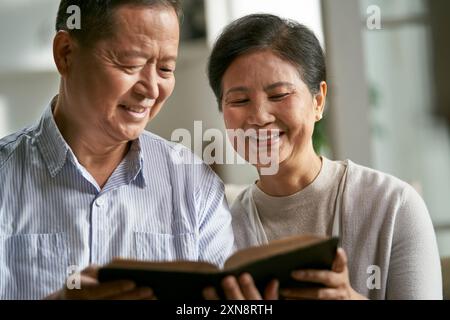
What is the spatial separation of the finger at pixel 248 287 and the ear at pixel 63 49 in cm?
62

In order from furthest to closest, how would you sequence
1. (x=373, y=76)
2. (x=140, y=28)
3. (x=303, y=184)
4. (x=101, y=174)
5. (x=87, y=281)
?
(x=373, y=76)
(x=303, y=184)
(x=101, y=174)
(x=140, y=28)
(x=87, y=281)

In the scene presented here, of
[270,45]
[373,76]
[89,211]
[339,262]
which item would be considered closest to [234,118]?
[270,45]

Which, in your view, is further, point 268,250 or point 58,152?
point 58,152

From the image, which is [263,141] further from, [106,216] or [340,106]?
[340,106]

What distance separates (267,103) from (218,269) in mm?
639

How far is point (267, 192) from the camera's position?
1.73 metres

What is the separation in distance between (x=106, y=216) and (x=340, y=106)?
2305 millimetres

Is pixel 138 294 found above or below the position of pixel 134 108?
below

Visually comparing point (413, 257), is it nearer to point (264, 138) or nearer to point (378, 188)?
point (378, 188)

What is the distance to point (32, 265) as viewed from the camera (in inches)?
53.6

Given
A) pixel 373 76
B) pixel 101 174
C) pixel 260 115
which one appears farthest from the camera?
pixel 373 76

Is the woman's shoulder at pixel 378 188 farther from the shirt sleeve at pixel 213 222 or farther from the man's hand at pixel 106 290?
the man's hand at pixel 106 290

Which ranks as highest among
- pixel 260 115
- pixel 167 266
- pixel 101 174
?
pixel 260 115

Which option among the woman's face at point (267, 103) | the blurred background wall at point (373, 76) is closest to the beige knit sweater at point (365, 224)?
the woman's face at point (267, 103)
